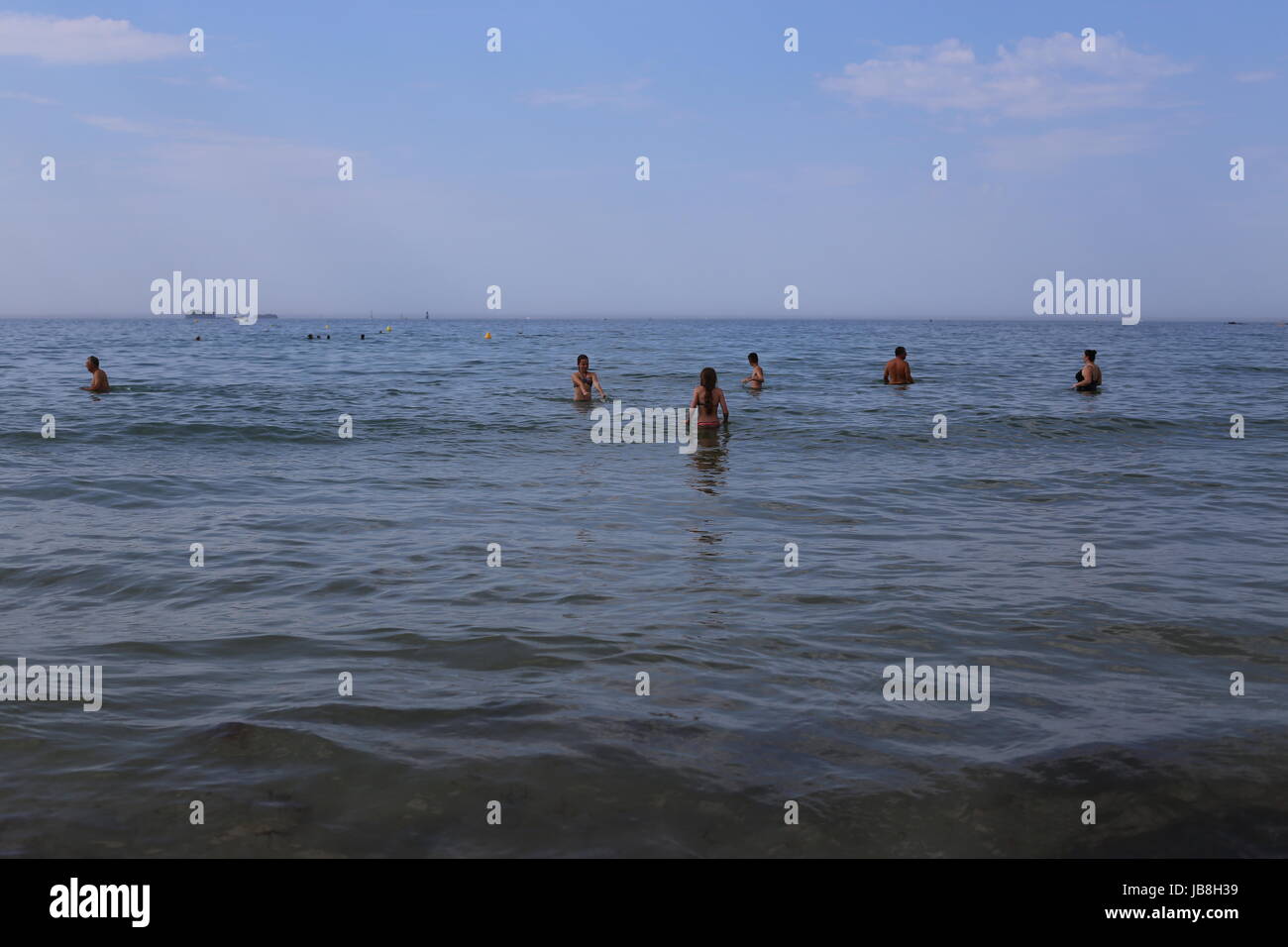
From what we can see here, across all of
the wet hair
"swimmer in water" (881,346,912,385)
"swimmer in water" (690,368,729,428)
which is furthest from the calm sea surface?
"swimmer in water" (881,346,912,385)

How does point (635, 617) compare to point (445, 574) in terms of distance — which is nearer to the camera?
point (635, 617)

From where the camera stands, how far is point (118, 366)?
135 ft

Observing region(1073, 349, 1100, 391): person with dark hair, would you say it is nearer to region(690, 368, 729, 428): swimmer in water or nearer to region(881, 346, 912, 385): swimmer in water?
region(881, 346, 912, 385): swimmer in water

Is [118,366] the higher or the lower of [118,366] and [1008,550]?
the higher

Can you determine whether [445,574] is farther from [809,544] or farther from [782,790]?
[782,790]

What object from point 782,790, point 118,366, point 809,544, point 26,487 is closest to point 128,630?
point 782,790

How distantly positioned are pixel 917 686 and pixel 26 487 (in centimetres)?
1357

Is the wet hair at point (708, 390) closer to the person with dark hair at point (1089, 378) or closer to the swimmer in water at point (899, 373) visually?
the swimmer in water at point (899, 373)

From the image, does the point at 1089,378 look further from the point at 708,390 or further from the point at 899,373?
the point at 708,390

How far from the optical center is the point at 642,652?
22.6ft

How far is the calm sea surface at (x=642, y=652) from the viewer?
4602 mm
